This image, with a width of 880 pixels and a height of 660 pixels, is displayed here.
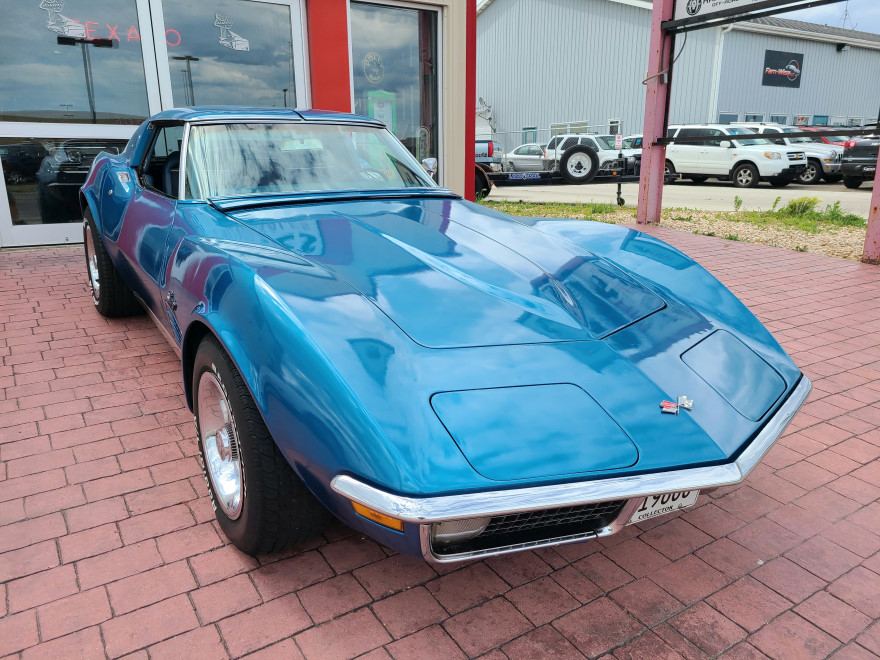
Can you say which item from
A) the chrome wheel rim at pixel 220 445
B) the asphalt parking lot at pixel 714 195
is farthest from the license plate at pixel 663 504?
the asphalt parking lot at pixel 714 195

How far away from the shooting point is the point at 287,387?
1.65 metres

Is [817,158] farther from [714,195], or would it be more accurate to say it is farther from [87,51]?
[87,51]

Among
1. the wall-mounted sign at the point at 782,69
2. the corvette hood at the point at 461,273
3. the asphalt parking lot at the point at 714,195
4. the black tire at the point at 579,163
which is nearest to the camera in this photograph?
the corvette hood at the point at 461,273

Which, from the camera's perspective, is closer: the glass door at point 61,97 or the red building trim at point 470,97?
the glass door at point 61,97

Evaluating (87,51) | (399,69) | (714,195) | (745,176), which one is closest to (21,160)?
(87,51)

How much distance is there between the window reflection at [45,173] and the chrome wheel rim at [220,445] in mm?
5905

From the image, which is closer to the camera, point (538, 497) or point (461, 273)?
Answer: point (538, 497)

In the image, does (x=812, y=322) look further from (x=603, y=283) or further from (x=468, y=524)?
(x=468, y=524)

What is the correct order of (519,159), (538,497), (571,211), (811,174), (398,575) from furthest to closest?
(519,159)
(811,174)
(571,211)
(398,575)
(538,497)

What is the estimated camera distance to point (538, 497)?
4.77 feet

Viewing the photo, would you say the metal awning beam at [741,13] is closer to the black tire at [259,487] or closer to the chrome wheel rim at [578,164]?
the black tire at [259,487]

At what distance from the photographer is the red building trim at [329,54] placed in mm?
7477

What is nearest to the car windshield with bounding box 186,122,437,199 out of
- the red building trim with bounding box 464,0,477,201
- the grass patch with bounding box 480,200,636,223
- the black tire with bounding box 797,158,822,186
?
the red building trim with bounding box 464,0,477,201

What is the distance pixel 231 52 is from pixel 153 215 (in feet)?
17.3
